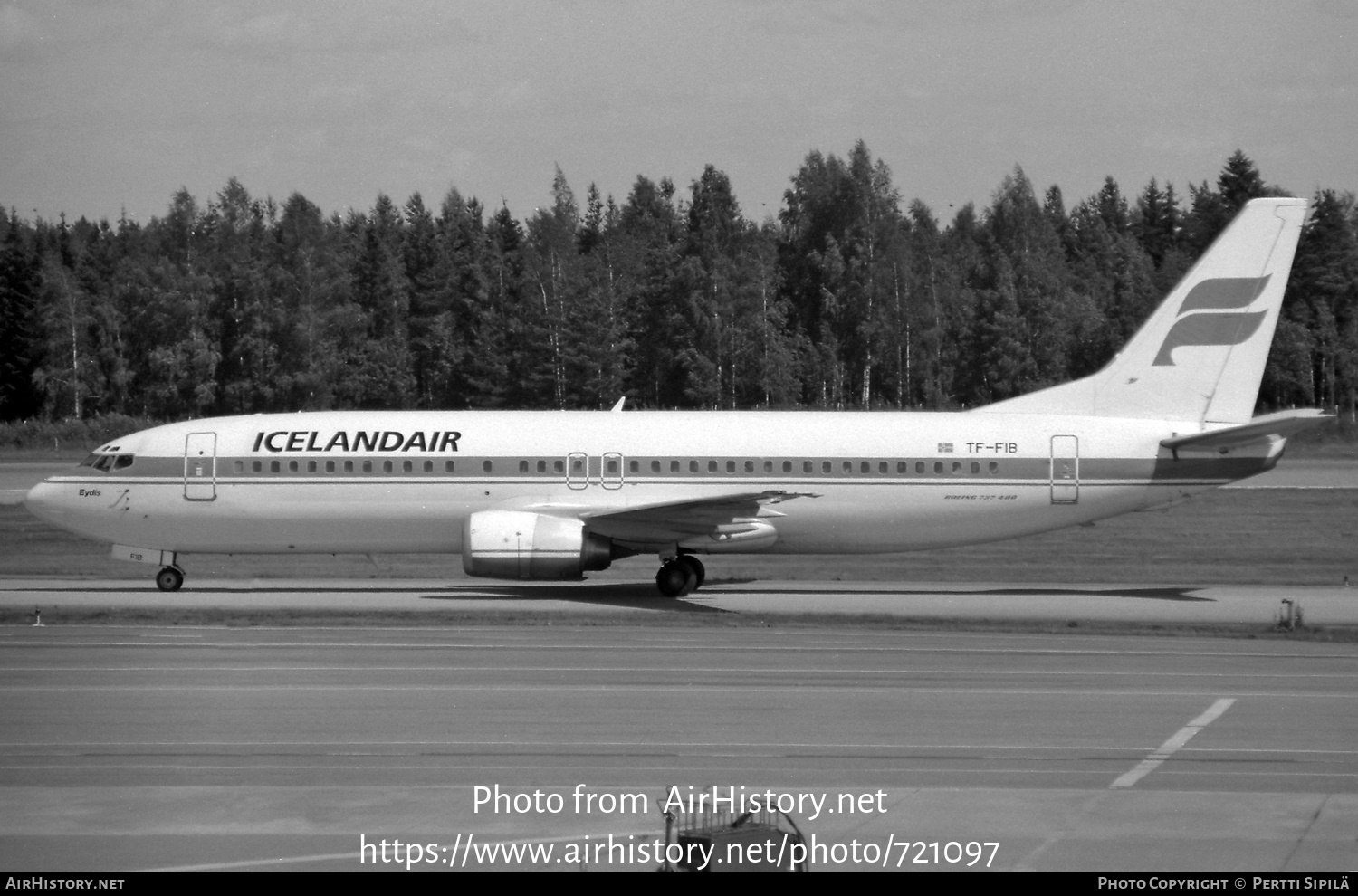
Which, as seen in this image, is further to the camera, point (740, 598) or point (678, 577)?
point (678, 577)

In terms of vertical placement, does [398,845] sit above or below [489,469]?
below

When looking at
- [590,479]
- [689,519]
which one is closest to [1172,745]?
[689,519]

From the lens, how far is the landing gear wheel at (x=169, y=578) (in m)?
32.0

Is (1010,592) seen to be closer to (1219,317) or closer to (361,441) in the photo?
(1219,317)

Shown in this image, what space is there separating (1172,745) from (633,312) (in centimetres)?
7385

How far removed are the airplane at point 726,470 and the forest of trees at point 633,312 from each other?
44238 millimetres

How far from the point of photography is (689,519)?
3078cm

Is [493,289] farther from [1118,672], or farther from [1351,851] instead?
[1351,851]

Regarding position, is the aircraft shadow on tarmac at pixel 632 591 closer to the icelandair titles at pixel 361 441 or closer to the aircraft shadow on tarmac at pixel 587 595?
the aircraft shadow on tarmac at pixel 587 595

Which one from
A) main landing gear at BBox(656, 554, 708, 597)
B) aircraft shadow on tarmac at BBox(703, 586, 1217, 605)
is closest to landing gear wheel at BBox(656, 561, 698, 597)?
main landing gear at BBox(656, 554, 708, 597)

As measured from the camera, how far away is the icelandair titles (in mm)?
31578

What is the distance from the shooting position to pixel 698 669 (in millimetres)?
21828
